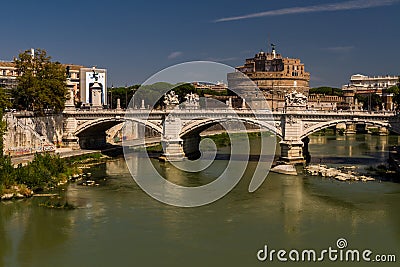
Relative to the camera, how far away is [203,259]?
48.3 ft

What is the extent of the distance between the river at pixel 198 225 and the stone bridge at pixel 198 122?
16.9ft

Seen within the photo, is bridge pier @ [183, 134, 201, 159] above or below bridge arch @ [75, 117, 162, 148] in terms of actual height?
below

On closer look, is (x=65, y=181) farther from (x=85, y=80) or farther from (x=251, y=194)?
(x=85, y=80)

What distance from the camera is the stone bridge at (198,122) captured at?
29.6 m

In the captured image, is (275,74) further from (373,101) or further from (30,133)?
(30,133)

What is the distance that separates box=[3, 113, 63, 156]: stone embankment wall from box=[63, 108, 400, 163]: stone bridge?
857mm

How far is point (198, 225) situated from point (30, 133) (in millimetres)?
18397

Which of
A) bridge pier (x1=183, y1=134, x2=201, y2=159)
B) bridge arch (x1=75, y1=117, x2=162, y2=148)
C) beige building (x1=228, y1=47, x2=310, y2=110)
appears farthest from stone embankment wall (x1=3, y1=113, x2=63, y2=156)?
beige building (x1=228, y1=47, x2=310, y2=110)

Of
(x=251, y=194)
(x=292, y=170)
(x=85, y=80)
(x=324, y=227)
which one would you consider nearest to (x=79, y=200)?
(x=251, y=194)

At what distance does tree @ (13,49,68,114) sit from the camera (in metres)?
33.8

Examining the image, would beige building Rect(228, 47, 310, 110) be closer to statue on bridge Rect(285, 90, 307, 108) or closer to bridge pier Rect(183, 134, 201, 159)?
bridge pier Rect(183, 134, 201, 159)

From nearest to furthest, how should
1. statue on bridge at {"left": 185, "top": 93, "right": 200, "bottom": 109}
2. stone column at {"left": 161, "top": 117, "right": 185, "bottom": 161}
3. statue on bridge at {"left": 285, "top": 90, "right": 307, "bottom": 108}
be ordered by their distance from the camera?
1. statue on bridge at {"left": 285, "top": 90, "right": 307, "bottom": 108}
2. stone column at {"left": 161, "top": 117, "right": 185, "bottom": 161}
3. statue on bridge at {"left": 185, "top": 93, "right": 200, "bottom": 109}

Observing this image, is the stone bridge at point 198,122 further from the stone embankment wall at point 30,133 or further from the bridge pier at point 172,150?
the stone embankment wall at point 30,133

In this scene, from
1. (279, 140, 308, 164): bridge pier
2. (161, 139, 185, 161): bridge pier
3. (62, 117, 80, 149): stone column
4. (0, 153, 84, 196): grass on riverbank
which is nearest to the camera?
(0, 153, 84, 196): grass on riverbank
